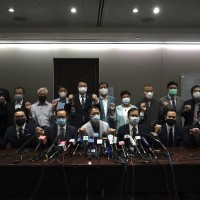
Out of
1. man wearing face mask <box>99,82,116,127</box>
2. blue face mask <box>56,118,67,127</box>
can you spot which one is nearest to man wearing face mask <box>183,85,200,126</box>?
man wearing face mask <box>99,82,116,127</box>

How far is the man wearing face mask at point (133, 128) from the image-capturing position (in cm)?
316

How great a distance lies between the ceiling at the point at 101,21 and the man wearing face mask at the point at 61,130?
1.82 metres

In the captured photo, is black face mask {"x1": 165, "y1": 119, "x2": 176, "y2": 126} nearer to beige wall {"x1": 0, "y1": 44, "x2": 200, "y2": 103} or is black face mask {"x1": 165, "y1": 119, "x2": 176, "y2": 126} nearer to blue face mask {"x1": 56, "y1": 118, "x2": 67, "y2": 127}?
blue face mask {"x1": 56, "y1": 118, "x2": 67, "y2": 127}

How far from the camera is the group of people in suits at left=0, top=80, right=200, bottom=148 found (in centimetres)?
316

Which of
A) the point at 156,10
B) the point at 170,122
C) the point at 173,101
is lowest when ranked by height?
the point at 170,122

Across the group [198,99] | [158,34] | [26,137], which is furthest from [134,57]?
[26,137]

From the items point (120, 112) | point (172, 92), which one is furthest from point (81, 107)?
point (172, 92)

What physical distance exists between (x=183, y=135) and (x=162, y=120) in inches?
20.6

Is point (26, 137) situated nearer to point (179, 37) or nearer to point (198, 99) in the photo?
point (198, 99)

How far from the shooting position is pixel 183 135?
10.6 feet

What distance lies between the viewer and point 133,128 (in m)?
3.24

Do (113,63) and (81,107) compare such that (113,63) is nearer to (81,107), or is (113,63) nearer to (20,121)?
(81,107)
